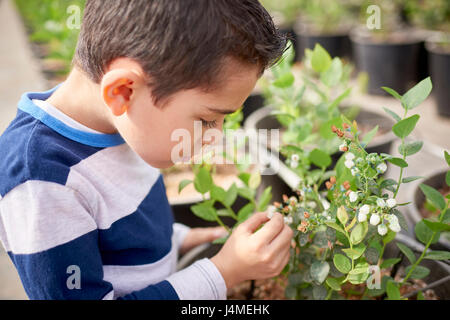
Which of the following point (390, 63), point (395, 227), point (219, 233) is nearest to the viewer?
point (395, 227)

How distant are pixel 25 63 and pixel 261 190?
10.4 feet

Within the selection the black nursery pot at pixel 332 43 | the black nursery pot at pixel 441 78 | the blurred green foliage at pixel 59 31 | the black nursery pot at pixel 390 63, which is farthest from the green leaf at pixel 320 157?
the black nursery pot at pixel 332 43

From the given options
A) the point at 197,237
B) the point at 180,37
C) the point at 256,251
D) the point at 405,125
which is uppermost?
the point at 180,37

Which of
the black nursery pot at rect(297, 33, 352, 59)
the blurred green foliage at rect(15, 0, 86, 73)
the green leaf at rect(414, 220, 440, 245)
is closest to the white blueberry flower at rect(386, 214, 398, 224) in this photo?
the green leaf at rect(414, 220, 440, 245)

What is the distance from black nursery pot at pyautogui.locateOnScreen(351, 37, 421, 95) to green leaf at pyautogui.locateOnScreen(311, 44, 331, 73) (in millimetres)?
2065

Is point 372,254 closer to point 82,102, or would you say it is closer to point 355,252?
point 355,252

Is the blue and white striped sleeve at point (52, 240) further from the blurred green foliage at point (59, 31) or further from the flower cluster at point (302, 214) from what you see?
the blurred green foliage at point (59, 31)

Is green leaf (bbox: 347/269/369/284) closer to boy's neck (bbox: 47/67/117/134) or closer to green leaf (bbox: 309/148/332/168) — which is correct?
green leaf (bbox: 309/148/332/168)

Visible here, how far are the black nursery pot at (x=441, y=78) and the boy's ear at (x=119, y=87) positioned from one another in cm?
211

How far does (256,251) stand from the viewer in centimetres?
74

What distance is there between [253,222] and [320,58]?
338 millimetres

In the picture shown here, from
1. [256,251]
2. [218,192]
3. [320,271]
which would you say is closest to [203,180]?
[218,192]

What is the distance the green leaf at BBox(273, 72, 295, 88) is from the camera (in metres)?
0.86

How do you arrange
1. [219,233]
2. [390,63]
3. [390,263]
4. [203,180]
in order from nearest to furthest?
1. [390,263]
2. [203,180]
3. [219,233]
4. [390,63]
